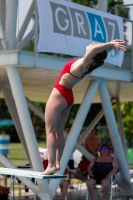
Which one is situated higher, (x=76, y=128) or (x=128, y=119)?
(x=128, y=119)

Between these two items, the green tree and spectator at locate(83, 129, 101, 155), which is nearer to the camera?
spectator at locate(83, 129, 101, 155)

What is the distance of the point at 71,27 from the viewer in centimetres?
1158

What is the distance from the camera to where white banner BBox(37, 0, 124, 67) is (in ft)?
35.7

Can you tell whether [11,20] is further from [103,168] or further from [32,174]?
[32,174]

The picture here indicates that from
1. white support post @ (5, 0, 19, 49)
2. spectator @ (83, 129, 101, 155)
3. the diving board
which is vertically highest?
white support post @ (5, 0, 19, 49)

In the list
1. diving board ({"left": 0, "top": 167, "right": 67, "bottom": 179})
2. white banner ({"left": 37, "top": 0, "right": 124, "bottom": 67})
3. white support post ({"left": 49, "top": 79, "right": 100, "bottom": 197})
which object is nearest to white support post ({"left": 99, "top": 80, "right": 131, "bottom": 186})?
white support post ({"left": 49, "top": 79, "right": 100, "bottom": 197})

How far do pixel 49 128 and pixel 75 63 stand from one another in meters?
0.86

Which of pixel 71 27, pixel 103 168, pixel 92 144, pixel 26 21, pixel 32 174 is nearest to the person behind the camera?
pixel 32 174

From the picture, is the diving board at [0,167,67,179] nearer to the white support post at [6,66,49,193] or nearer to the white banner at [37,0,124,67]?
the white support post at [6,66,49,193]

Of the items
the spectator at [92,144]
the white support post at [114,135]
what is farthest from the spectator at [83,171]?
the white support post at [114,135]

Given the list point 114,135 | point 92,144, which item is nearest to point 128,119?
point 92,144

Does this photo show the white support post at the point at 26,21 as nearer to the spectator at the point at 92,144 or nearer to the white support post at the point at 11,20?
the white support post at the point at 11,20

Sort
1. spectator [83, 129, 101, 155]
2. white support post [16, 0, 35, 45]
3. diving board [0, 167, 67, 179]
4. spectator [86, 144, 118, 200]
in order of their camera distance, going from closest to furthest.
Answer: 1. diving board [0, 167, 67, 179]
2. white support post [16, 0, 35, 45]
3. spectator [86, 144, 118, 200]
4. spectator [83, 129, 101, 155]

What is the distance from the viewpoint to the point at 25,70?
37.1 feet
